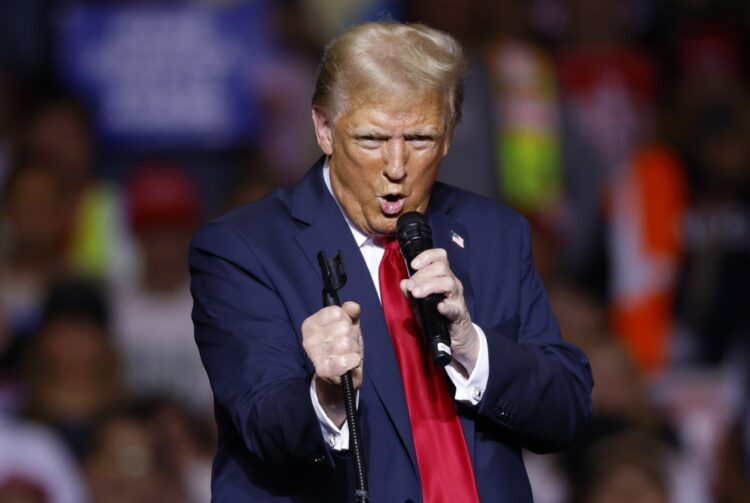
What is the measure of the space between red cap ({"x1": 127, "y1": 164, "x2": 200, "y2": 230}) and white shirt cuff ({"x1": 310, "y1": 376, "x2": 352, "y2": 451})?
339 centimetres

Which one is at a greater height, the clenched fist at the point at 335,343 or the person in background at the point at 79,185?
the clenched fist at the point at 335,343

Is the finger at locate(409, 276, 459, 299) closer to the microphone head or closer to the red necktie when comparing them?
the microphone head

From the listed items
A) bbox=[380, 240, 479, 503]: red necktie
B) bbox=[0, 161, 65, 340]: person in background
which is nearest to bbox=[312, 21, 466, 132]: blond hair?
bbox=[380, 240, 479, 503]: red necktie

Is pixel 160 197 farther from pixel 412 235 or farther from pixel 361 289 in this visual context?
pixel 412 235

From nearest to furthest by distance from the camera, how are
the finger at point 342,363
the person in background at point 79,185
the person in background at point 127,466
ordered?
the finger at point 342,363, the person in background at point 127,466, the person in background at point 79,185

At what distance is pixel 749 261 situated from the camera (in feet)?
18.5

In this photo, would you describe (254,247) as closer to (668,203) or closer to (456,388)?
(456,388)

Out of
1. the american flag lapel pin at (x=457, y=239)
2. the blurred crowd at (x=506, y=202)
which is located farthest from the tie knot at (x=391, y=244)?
the blurred crowd at (x=506, y=202)

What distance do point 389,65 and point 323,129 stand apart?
0.20 m

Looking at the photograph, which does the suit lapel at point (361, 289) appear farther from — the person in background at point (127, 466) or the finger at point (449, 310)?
the person in background at point (127, 466)

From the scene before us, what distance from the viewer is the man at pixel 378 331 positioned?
7.66 feet

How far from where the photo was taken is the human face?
237 cm

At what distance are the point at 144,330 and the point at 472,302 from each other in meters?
3.07

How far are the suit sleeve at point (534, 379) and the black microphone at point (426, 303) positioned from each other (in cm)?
16
